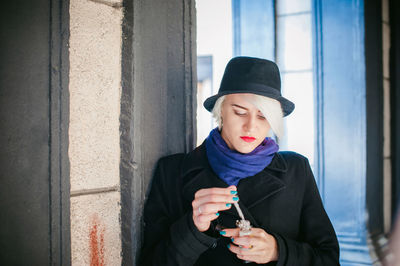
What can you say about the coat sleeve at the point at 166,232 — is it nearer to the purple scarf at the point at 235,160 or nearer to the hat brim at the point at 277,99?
the purple scarf at the point at 235,160

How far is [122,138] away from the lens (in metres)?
1.27

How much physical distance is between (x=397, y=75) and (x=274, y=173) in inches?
112

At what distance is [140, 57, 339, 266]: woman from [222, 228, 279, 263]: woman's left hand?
12 millimetres

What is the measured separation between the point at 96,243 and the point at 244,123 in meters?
0.88

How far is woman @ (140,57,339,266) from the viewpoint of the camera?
1.31 m

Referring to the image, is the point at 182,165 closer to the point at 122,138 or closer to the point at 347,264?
the point at 122,138

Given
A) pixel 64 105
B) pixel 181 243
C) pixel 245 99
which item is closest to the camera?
pixel 64 105

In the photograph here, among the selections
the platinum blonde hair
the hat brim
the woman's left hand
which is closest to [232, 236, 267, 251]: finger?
the woman's left hand

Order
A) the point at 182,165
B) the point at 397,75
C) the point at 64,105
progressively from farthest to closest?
the point at 397,75
the point at 182,165
the point at 64,105

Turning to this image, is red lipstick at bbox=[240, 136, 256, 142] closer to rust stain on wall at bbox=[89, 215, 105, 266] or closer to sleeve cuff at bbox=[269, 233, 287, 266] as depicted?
sleeve cuff at bbox=[269, 233, 287, 266]

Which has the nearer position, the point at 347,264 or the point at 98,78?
the point at 98,78

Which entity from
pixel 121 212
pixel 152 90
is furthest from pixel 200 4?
pixel 121 212

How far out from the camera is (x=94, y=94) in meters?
1.19

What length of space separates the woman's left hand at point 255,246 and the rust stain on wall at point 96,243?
21.7 inches
